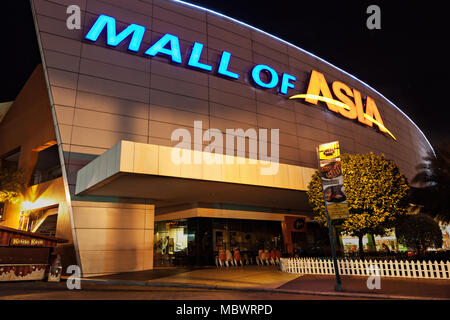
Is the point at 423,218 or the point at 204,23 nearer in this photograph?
the point at 423,218

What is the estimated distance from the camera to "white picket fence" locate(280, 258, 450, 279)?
13805mm

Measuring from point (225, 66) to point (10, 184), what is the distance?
2066cm

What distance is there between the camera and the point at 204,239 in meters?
23.9

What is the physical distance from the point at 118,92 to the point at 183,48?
6.63 meters

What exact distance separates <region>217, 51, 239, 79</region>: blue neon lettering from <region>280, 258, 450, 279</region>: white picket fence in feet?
49.4

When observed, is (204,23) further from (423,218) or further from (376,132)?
(376,132)

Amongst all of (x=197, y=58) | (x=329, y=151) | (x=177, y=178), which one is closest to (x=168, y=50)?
(x=197, y=58)

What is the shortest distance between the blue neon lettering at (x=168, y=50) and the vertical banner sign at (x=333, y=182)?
48.2ft

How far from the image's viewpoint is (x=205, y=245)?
78.4 ft

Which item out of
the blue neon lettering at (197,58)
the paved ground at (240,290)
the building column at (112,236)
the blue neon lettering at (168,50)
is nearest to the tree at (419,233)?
the paved ground at (240,290)

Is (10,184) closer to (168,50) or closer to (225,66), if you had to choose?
(168,50)

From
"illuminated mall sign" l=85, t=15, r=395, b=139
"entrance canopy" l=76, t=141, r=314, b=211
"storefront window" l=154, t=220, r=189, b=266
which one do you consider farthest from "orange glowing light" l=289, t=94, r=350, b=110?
"storefront window" l=154, t=220, r=189, b=266

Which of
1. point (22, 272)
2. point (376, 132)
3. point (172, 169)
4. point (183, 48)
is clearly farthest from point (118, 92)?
point (376, 132)

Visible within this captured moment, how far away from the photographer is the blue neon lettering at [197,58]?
24.3 m
